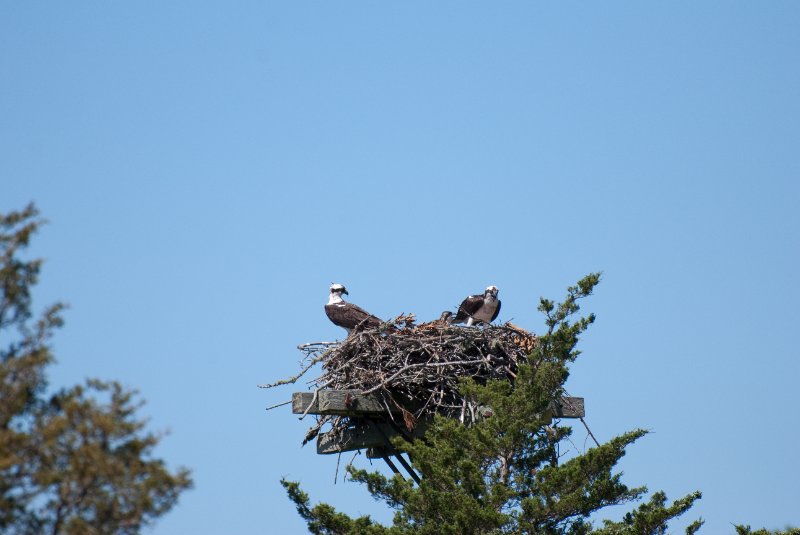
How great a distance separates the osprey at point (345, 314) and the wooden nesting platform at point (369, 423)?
4.50 ft

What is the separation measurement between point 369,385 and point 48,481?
24.2 ft

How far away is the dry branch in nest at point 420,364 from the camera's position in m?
13.9

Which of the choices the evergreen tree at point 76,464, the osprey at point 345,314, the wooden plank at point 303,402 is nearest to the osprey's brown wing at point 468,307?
the osprey at point 345,314

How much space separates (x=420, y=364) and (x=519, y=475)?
5.30 feet

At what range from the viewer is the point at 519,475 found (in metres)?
13.3

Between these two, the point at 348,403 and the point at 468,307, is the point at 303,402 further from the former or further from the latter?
the point at 468,307

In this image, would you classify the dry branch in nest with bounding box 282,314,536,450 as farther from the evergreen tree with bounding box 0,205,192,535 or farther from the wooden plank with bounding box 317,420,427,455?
the evergreen tree with bounding box 0,205,192,535

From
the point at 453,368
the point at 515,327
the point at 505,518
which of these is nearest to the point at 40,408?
the point at 505,518

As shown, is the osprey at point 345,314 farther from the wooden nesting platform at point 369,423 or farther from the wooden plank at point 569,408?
the wooden plank at point 569,408

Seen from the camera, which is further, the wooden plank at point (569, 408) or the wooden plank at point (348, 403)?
the wooden plank at point (569, 408)

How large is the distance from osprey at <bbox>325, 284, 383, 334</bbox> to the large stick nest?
0.24 metres

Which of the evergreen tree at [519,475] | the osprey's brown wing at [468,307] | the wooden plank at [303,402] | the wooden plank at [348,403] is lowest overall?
the evergreen tree at [519,475]

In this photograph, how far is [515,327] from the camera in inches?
590

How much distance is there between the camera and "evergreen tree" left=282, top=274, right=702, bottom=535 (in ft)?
42.6
